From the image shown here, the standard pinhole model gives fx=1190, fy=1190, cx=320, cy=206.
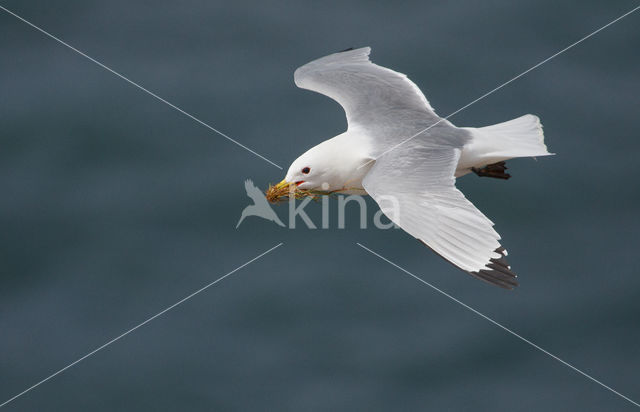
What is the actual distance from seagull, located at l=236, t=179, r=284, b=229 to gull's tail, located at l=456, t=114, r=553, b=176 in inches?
93.7

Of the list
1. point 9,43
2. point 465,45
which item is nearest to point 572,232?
point 465,45

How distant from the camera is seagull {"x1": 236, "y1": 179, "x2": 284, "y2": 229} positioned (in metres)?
9.74

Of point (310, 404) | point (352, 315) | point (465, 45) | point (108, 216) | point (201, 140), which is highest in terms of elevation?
point (465, 45)

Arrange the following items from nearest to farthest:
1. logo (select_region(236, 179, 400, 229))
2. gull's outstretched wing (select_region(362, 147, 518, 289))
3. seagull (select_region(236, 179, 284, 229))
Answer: gull's outstretched wing (select_region(362, 147, 518, 289))
seagull (select_region(236, 179, 284, 229))
logo (select_region(236, 179, 400, 229))

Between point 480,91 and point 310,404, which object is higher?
point 480,91

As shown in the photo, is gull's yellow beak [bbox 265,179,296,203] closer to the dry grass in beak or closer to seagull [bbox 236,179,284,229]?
the dry grass in beak

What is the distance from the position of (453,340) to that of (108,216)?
10.6 ft

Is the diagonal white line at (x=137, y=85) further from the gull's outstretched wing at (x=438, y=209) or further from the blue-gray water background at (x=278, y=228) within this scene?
the gull's outstretched wing at (x=438, y=209)

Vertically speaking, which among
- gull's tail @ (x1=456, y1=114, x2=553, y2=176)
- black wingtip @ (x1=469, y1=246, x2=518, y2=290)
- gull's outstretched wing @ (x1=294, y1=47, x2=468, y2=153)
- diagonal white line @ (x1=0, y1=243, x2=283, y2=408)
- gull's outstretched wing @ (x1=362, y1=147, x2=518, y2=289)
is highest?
gull's outstretched wing @ (x1=294, y1=47, x2=468, y2=153)

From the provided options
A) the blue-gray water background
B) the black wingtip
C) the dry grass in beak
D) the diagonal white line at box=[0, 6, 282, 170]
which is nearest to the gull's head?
the dry grass in beak

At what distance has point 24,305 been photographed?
10.3 metres

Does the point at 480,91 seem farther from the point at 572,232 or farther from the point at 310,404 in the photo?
the point at 310,404

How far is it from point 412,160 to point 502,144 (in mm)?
719

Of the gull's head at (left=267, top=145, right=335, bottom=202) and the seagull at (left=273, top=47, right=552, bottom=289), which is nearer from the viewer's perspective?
the seagull at (left=273, top=47, right=552, bottom=289)
